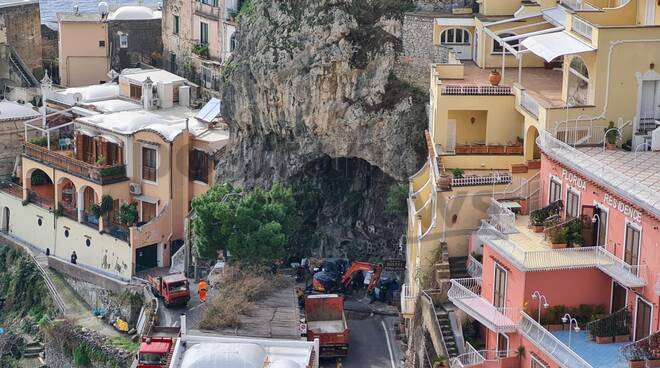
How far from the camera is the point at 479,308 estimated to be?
151 feet

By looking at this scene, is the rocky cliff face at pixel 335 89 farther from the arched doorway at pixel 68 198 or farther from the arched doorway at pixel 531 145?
the arched doorway at pixel 68 198

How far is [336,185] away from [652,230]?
83.1ft

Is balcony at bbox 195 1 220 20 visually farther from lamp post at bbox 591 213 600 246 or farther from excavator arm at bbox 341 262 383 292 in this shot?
lamp post at bbox 591 213 600 246

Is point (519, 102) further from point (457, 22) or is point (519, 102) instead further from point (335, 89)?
point (335, 89)

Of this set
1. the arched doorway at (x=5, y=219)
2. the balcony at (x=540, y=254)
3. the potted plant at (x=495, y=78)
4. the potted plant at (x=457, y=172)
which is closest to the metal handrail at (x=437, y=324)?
the balcony at (x=540, y=254)

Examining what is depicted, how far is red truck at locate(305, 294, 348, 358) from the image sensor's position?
54.8 m

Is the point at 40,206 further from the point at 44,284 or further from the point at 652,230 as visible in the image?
the point at 652,230

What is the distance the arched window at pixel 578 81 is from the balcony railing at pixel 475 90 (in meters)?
3.14

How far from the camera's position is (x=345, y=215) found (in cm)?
6431

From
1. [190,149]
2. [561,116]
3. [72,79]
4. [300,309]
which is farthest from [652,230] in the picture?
[72,79]

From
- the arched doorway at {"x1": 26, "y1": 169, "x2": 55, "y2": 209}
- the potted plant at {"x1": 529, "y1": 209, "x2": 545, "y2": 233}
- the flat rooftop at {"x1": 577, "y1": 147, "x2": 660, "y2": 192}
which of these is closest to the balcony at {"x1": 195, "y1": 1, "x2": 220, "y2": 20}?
the arched doorway at {"x1": 26, "y1": 169, "x2": 55, "y2": 209}

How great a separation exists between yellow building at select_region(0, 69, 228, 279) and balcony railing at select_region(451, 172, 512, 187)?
1964 cm

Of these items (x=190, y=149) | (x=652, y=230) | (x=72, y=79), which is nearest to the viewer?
(x=652, y=230)

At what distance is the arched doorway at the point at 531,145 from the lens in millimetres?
51000
